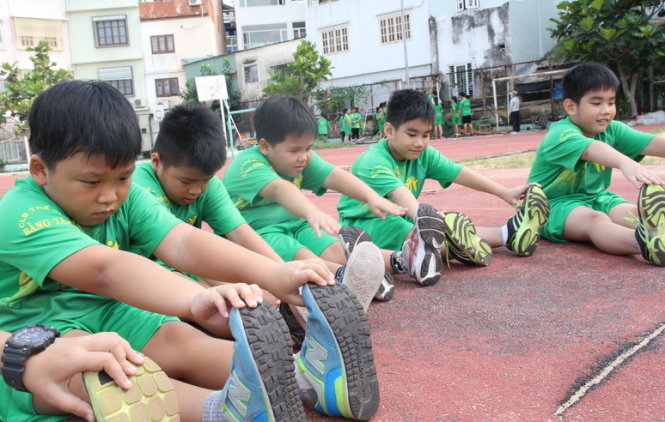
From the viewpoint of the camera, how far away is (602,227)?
11.5ft

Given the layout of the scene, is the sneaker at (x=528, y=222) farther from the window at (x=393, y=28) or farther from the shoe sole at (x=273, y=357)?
the window at (x=393, y=28)

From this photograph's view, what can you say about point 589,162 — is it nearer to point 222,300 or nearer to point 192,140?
point 192,140

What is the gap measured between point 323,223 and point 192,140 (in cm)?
61

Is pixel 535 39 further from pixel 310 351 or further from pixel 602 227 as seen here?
pixel 310 351

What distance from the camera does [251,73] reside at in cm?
3008

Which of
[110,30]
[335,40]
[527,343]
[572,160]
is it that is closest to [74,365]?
[527,343]

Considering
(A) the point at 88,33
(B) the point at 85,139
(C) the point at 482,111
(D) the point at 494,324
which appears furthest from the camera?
(A) the point at 88,33

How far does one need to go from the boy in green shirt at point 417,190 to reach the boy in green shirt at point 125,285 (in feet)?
4.79

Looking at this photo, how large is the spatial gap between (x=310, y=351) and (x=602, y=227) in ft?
7.67

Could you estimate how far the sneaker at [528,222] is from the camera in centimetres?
341

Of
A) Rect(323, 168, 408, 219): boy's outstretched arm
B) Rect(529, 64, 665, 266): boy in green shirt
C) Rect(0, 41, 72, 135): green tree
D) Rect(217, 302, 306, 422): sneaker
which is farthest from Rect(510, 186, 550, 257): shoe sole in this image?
Rect(0, 41, 72, 135): green tree

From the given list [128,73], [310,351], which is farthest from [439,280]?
[128,73]

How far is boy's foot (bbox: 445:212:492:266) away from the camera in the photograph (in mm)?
3229

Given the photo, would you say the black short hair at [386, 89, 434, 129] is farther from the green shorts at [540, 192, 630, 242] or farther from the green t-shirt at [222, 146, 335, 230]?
the green shorts at [540, 192, 630, 242]
